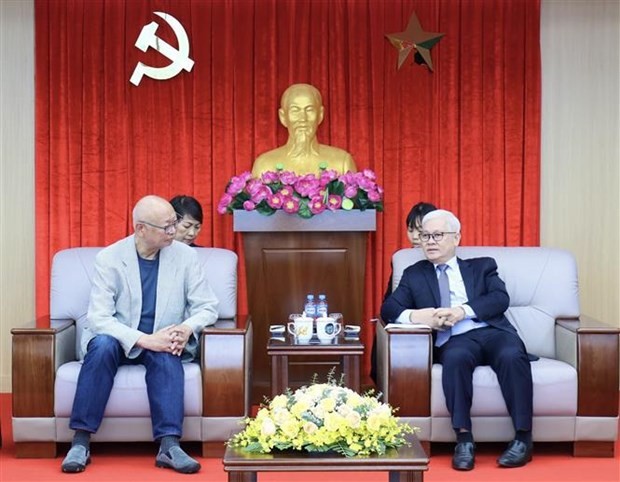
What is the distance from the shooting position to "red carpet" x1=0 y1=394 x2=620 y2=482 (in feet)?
12.2

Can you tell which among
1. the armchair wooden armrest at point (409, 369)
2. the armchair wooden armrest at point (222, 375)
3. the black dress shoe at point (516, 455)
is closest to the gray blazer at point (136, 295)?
the armchair wooden armrest at point (222, 375)

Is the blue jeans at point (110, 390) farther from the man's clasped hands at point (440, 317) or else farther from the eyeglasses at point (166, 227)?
the man's clasped hands at point (440, 317)

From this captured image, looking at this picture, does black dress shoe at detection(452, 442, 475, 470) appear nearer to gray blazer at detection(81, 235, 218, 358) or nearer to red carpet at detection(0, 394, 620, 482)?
red carpet at detection(0, 394, 620, 482)

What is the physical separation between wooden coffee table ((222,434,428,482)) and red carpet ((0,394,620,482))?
0.96 metres

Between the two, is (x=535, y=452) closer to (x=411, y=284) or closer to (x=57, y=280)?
(x=411, y=284)

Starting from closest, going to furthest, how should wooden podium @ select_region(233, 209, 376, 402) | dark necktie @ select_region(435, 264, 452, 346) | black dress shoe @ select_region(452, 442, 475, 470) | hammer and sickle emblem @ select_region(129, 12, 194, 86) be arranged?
1. black dress shoe @ select_region(452, 442, 475, 470)
2. dark necktie @ select_region(435, 264, 452, 346)
3. wooden podium @ select_region(233, 209, 376, 402)
4. hammer and sickle emblem @ select_region(129, 12, 194, 86)

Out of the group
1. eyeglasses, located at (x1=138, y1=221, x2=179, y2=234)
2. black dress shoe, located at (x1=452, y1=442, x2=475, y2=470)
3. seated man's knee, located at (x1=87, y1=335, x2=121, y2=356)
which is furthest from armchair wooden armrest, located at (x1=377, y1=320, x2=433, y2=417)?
seated man's knee, located at (x1=87, y1=335, x2=121, y2=356)

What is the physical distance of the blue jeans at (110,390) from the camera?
3881 mm

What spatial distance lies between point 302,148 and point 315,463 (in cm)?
296

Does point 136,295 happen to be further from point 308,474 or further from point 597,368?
point 597,368

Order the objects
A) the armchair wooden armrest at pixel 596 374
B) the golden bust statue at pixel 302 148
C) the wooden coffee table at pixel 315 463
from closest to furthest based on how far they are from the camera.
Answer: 1. the wooden coffee table at pixel 315 463
2. the armchair wooden armrest at pixel 596 374
3. the golden bust statue at pixel 302 148

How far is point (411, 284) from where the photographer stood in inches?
172

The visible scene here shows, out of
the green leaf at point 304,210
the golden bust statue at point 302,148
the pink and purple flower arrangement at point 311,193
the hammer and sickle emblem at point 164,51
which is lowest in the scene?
the green leaf at point 304,210

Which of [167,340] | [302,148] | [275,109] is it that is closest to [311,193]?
[302,148]
